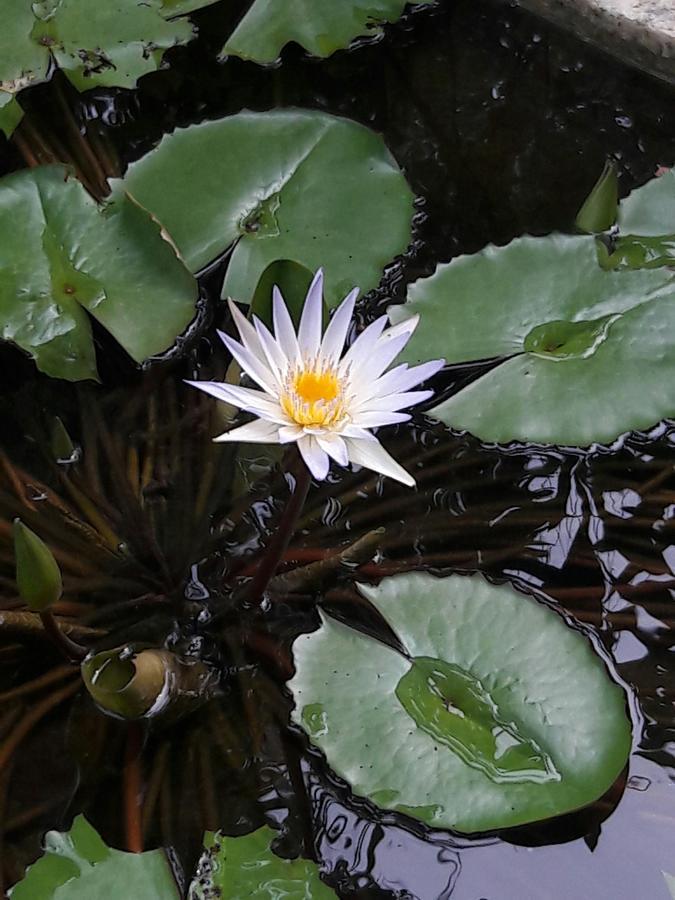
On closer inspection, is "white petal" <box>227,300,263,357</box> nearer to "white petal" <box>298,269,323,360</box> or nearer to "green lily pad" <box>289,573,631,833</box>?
"white petal" <box>298,269,323,360</box>

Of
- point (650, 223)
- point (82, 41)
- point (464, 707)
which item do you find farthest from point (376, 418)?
point (82, 41)

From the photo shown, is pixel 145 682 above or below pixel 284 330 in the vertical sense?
below

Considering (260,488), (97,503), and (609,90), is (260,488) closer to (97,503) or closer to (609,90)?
(97,503)

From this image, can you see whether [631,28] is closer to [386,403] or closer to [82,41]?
[82,41]

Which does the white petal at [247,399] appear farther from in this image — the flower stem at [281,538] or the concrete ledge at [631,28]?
the concrete ledge at [631,28]

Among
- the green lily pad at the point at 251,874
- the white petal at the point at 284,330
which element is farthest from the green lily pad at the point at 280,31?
the green lily pad at the point at 251,874

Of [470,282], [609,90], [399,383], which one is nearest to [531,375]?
[470,282]

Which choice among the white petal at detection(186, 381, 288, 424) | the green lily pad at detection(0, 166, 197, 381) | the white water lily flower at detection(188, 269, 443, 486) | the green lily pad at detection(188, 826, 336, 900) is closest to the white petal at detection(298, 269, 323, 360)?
the white water lily flower at detection(188, 269, 443, 486)
